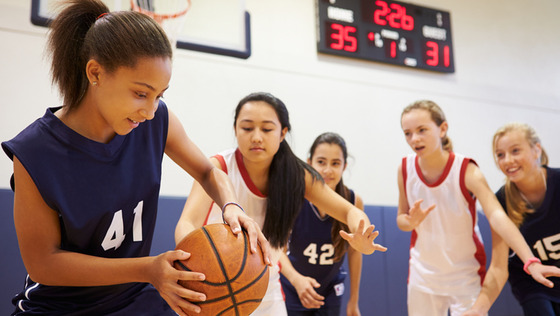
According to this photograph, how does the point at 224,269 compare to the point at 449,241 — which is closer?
the point at 224,269

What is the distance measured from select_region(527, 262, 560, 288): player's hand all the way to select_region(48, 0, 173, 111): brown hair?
238 cm

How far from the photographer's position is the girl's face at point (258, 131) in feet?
8.39

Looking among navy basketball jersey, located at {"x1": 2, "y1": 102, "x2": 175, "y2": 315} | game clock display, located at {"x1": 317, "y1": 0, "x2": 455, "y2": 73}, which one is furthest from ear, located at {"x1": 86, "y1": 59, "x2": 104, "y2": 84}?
game clock display, located at {"x1": 317, "y1": 0, "x2": 455, "y2": 73}

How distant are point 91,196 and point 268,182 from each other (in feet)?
4.26

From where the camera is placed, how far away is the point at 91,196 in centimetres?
146

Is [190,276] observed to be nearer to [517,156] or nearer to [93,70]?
[93,70]

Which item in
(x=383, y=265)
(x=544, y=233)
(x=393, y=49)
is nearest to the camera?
(x=544, y=233)

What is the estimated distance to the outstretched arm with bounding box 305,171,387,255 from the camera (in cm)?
194

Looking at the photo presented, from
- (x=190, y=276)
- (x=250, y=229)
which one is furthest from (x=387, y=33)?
(x=190, y=276)

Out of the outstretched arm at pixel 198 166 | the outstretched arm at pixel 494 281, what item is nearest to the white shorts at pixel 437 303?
the outstretched arm at pixel 494 281

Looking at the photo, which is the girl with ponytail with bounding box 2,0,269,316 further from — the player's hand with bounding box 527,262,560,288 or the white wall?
the white wall

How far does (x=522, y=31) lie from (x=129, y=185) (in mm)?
7243

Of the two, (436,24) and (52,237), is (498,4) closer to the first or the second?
(436,24)

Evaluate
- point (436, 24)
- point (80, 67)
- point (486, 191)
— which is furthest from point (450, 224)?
point (436, 24)
